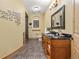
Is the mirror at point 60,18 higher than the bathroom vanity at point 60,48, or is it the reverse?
the mirror at point 60,18

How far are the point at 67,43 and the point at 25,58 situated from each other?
1805mm

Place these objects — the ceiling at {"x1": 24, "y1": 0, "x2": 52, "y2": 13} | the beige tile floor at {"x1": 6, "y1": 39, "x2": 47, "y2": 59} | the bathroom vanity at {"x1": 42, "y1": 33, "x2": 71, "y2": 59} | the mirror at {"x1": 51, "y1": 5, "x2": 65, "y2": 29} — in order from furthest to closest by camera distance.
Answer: the ceiling at {"x1": 24, "y1": 0, "x2": 52, "y2": 13} < the beige tile floor at {"x1": 6, "y1": 39, "x2": 47, "y2": 59} < the mirror at {"x1": 51, "y1": 5, "x2": 65, "y2": 29} < the bathroom vanity at {"x1": 42, "y1": 33, "x2": 71, "y2": 59}

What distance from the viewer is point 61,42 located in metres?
3.35

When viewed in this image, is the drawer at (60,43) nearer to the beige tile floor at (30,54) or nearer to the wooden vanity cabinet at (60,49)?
the wooden vanity cabinet at (60,49)

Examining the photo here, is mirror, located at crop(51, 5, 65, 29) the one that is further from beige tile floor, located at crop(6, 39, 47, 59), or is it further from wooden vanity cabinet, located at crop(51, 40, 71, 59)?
beige tile floor, located at crop(6, 39, 47, 59)

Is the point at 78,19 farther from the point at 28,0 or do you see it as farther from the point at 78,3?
the point at 28,0

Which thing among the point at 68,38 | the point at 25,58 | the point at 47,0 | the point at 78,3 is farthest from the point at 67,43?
the point at 47,0

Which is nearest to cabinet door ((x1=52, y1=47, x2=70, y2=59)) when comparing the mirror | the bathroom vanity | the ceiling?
the bathroom vanity

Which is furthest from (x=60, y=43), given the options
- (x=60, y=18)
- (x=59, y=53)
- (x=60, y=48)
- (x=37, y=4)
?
(x=37, y=4)

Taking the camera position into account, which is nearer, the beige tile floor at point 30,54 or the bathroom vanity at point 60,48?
the bathroom vanity at point 60,48

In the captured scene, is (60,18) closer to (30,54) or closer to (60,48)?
(60,48)

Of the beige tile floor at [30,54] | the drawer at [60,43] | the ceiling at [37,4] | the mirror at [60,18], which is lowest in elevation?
the beige tile floor at [30,54]

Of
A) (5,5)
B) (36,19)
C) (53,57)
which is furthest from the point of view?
(36,19)

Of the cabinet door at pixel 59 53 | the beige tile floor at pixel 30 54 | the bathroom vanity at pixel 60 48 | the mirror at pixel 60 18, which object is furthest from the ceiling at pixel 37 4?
the cabinet door at pixel 59 53
